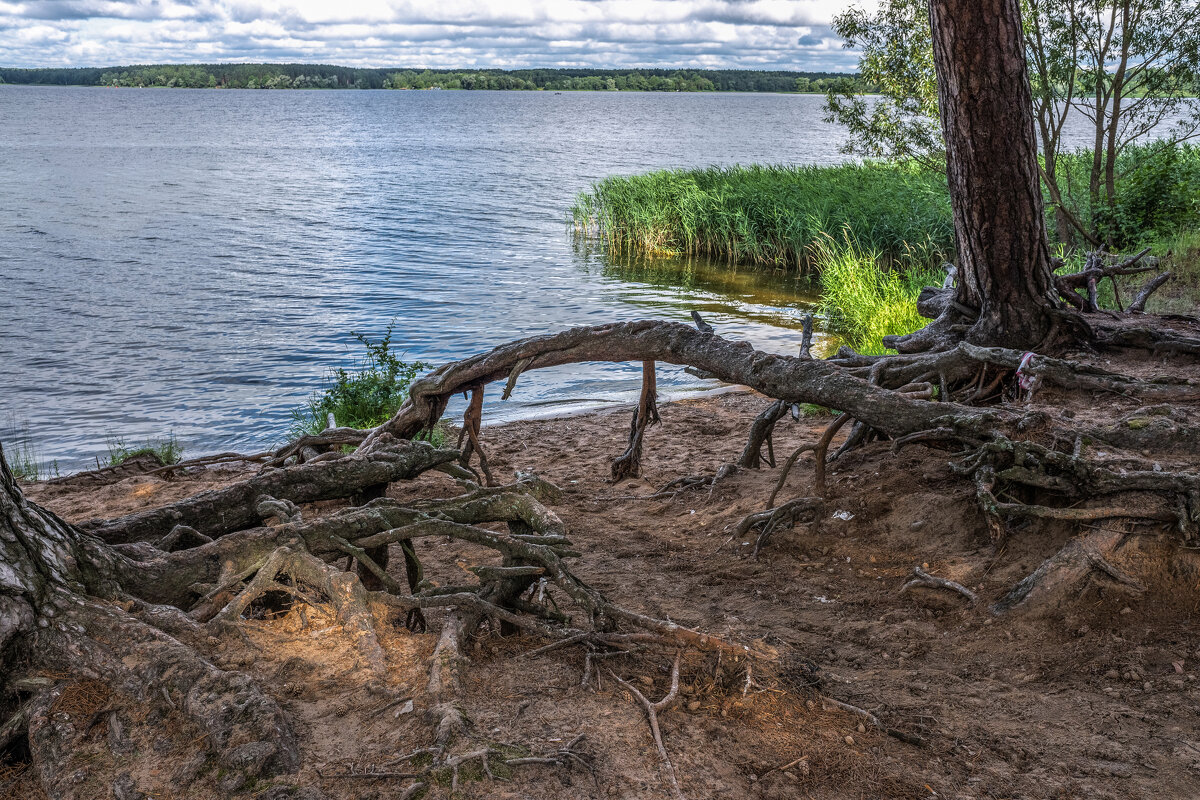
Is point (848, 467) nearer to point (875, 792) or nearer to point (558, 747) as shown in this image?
point (875, 792)

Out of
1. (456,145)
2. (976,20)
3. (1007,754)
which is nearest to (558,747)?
(1007,754)

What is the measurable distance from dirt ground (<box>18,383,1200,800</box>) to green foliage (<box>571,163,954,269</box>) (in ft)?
46.9

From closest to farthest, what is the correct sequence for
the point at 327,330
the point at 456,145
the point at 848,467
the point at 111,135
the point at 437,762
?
the point at 437,762 → the point at 848,467 → the point at 327,330 → the point at 111,135 → the point at 456,145

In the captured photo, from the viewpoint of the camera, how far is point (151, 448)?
9445mm

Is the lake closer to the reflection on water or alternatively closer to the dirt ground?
the reflection on water

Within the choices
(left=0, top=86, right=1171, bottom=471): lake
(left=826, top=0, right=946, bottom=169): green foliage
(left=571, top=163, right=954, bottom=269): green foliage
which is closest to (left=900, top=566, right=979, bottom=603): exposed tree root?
(left=0, top=86, right=1171, bottom=471): lake

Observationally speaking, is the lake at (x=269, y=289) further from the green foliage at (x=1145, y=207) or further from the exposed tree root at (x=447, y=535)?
the exposed tree root at (x=447, y=535)

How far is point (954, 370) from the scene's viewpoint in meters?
5.80

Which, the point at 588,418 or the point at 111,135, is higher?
the point at 111,135

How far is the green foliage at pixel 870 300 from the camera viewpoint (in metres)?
12.0

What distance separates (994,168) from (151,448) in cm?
871

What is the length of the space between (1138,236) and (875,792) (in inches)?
583

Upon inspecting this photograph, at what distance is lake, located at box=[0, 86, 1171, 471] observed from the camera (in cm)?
1235

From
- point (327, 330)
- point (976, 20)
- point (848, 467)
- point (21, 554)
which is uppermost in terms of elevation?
point (976, 20)
